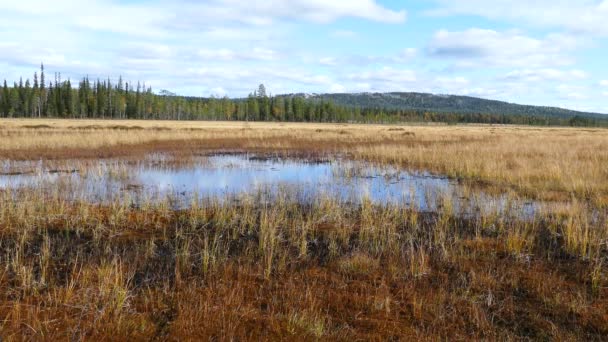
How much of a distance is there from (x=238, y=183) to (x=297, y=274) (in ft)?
28.5

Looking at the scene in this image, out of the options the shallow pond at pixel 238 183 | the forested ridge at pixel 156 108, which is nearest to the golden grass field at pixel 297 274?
the shallow pond at pixel 238 183

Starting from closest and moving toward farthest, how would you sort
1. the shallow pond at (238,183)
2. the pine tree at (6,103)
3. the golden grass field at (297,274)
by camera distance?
the golden grass field at (297,274), the shallow pond at (238,183), the pine tree at (6,103)

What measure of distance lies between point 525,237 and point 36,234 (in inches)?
358

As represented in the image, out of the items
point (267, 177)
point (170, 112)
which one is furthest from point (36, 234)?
point (170, 112)

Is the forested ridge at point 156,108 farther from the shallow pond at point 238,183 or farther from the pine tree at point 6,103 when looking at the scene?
the shallow pond at point 238,183

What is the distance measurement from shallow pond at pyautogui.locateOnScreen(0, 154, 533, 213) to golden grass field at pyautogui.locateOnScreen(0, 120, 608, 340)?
135 centimetres

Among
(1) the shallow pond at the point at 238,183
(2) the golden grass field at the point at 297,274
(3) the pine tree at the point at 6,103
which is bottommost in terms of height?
(2) the golden grass field at the point at 297,274

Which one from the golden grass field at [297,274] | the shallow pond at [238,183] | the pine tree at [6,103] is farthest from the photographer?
the pine tree at [6,103]

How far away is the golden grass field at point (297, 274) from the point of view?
457cm

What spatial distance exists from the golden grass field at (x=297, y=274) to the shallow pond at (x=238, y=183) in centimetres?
135

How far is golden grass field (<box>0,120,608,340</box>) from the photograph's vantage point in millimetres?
4574

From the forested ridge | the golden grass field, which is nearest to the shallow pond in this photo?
the golden grass field

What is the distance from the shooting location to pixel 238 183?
14.4 meters

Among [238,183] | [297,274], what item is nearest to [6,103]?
[238,183]
